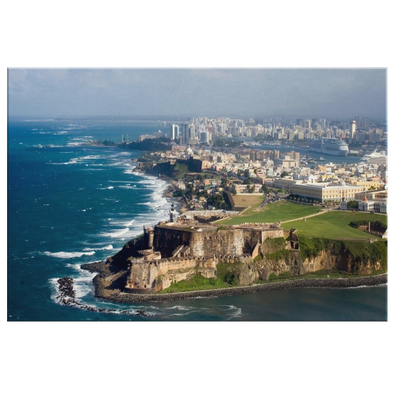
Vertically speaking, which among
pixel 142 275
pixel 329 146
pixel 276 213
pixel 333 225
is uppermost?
pixel 329 146

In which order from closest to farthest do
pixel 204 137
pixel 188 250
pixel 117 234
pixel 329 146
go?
pixel 188 250
pixel 117 234
pixel 204 137
pixel 329 146

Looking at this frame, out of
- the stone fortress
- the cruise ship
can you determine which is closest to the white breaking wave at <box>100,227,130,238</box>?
the stone fortress

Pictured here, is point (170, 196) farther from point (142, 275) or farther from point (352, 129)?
point (142, 275)

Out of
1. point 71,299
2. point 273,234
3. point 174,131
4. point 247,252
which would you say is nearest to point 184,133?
point 174,131

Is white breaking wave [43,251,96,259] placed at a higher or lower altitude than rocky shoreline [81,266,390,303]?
higher

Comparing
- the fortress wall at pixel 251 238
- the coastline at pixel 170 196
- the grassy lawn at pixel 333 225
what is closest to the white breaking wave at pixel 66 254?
the coastline at pixel 170 196

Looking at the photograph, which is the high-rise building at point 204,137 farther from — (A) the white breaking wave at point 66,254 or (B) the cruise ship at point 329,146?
(A) the white breaking wave at point 66,254

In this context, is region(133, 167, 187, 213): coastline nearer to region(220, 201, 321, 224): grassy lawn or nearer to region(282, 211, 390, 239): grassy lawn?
region(220, 201, 321, 224): grassy lawn
